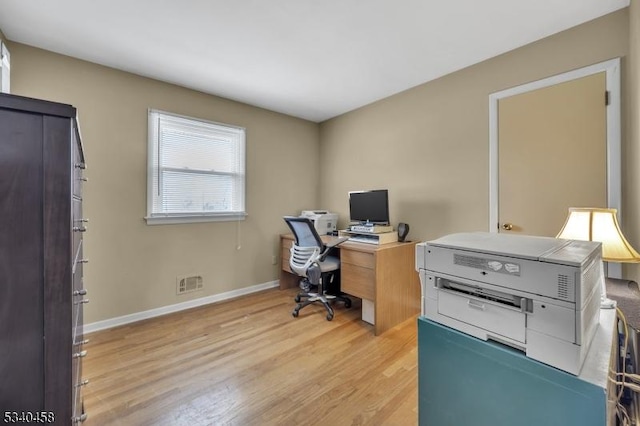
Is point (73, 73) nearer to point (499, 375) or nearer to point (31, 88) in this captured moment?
point (31, 88)

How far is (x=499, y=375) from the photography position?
92cm

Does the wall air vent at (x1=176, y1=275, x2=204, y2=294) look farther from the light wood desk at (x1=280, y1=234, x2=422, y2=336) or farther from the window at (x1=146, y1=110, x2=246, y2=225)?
the light wood desk at (x1=280, y1=234, x2=422, y2=336)

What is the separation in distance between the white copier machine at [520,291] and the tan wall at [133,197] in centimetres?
267

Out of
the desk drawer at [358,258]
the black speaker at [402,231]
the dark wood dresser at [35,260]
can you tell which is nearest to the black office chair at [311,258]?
the desk drawer at [358,258]

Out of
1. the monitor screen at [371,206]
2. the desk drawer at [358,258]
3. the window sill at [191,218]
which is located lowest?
the desk drawer at [358,258]

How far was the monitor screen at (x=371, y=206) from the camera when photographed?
9.41 ft

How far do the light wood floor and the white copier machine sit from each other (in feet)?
2.91

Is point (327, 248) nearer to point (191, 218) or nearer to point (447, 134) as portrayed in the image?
point (191, 218)

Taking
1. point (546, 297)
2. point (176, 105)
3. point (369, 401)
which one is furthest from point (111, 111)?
point (546, 297)

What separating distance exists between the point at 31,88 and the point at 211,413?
2.82m

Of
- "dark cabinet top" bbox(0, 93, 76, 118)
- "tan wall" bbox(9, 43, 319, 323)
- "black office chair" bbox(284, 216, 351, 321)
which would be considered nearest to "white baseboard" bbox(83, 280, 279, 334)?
"tan wall" bbox(9, 43, 319, 323)

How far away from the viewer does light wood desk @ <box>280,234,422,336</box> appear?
8.11 feet

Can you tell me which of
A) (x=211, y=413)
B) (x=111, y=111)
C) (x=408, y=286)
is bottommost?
(x=211, y=413)

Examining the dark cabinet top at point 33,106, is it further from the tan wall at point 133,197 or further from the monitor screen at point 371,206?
the monitor screen at point 371,206
